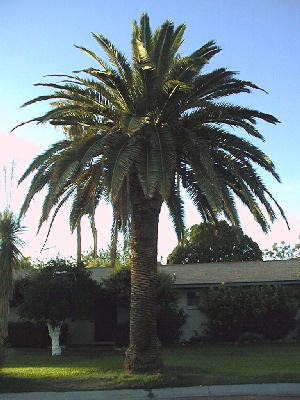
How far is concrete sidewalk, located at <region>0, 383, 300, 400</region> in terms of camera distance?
11906 millimetres

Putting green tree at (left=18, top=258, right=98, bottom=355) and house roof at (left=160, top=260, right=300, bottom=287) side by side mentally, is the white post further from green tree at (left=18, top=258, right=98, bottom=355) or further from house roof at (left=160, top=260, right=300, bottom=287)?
house roof at (left=160, top=260, right=300, bottom=287)

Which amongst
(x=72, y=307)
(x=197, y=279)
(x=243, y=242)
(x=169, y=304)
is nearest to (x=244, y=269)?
(x=197, y=279)

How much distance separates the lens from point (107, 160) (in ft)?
44.4

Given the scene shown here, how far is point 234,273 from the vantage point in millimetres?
27609

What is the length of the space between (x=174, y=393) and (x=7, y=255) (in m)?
13.1

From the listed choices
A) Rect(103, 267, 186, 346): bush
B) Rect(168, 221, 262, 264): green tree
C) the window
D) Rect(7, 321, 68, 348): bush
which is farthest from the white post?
Rect(168, 221, 262, 264): green tree

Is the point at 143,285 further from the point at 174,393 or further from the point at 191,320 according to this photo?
the point at 191,320

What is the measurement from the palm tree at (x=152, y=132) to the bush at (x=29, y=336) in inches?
445

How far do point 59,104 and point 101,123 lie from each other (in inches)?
72.6

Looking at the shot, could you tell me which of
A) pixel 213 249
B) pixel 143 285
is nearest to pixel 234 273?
pixel 143 285

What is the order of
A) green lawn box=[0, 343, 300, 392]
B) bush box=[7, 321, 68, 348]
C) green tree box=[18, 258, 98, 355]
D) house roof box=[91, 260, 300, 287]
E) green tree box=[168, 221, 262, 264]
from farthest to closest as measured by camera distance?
1. green tree box=[168, 221, 262, 264]
2. house roof box=[91, 260, 300, 287]
3. bush box=[7, 321, 68, 348]
4. green tree box=[18, 258, 98, 355]
5. green lawn box=[0, 343, 300, 392]

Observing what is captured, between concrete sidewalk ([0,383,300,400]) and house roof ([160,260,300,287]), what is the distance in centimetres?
1309

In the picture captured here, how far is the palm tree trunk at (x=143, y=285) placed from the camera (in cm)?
1436

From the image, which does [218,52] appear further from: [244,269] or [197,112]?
[244,269]
